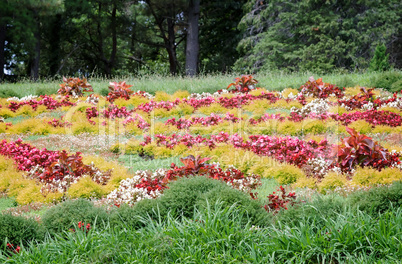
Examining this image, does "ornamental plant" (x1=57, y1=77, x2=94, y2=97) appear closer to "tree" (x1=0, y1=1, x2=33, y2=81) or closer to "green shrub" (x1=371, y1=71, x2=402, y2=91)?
"green shrub" (x1=371, y1=71, x2=402, y2=91)

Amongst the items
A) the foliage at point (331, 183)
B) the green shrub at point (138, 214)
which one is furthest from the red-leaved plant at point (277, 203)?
the green shrub at point (138, 214)

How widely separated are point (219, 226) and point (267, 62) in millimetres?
16841

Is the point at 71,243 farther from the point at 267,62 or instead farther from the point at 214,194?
the point at 267,62

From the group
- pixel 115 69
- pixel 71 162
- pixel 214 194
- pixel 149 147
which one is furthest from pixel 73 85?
pixel 115 69

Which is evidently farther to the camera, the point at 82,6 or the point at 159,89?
the point at 82,6

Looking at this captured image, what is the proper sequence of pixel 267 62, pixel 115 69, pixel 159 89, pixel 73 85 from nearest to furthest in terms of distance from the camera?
pixel 73 85 < pixel 159 89 < pixel 267 62 < pixel 115 69

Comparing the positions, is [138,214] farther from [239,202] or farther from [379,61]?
[379,61]

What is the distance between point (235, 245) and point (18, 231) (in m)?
1.87

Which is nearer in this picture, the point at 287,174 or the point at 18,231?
the point at 18,231

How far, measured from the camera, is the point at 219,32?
82.3 feet

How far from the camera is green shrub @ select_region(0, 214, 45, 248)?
3281 millimetres

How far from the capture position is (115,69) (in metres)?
29.2

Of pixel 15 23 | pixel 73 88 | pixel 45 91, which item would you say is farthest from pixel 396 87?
pixel 15 23

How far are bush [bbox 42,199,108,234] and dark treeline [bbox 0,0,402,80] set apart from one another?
13.5m
